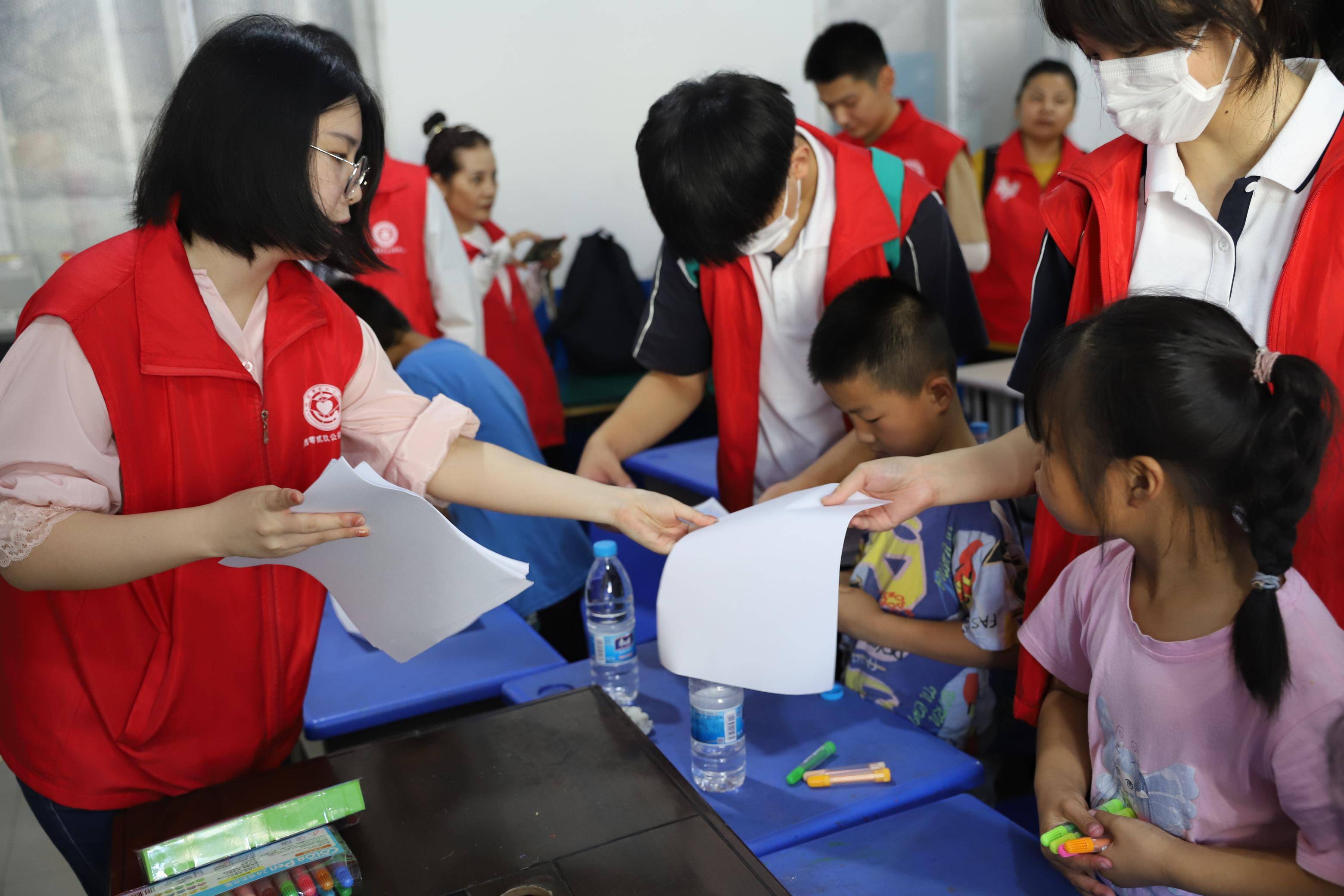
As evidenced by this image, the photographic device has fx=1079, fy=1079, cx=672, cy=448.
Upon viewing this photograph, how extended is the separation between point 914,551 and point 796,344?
1.45 ft

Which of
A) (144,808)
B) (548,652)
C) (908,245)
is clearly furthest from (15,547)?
(908,245)

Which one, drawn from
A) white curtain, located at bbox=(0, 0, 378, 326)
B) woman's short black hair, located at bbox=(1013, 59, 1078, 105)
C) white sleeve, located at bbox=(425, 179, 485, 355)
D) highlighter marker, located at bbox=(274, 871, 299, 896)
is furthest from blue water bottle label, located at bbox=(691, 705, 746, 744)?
woman's short black hair, located at bbox=(1013, 59, 1078, 105)

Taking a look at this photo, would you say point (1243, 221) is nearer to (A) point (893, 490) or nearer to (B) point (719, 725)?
(A) point (893, 490)

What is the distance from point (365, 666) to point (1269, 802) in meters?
1.39

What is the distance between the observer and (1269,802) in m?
1.03

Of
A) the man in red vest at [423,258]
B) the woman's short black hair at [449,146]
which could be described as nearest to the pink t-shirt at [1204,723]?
the man in red vest at [423,258]

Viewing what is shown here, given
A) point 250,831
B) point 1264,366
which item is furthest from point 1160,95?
point 250,831

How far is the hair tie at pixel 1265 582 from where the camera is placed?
97 cm

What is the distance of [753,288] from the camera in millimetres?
1865

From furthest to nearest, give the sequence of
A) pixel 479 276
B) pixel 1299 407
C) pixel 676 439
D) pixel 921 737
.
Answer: pixel 676 439
pixel 479 276
pixel 921 737
pixel 1299 407

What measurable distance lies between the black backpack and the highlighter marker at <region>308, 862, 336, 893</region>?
345cm

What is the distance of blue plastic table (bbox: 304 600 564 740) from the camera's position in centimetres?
171

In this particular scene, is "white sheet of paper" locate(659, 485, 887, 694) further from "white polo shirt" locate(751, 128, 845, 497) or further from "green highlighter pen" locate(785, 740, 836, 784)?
"white polo shirt" locate(751, 128, 845, 497)

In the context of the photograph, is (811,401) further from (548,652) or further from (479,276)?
(479,276)
